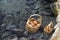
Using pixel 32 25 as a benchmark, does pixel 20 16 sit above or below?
above

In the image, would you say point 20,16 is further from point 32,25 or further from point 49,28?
point 49,28

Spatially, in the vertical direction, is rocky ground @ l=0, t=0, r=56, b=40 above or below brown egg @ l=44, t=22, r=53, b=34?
above

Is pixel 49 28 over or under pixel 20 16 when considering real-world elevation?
under

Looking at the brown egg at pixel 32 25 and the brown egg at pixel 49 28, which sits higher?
the brown egg at pixel 32 25

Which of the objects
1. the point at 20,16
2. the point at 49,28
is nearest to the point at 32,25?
the point at 49,28

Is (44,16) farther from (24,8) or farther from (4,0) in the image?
(4,0)

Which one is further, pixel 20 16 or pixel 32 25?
pixel 20 16

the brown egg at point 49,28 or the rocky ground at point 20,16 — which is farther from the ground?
the rocky ground at point 20,16

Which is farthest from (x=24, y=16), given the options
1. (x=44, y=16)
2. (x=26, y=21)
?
(x=44, y=16)

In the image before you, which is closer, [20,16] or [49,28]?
[49,28]
